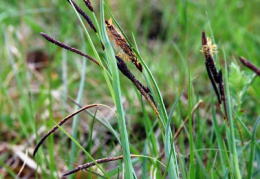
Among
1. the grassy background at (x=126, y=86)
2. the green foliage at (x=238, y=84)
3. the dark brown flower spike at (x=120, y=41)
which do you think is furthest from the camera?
the grassy background at (x=126, y=86)

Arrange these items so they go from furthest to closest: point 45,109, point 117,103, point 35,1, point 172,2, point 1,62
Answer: point 172,2, point 35,1, point 1,62, point 45,109, point 117,103

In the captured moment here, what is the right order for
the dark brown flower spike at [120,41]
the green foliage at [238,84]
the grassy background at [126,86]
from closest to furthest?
1. the dark brown flower spike at [120,41]
2. the green foliage at [238,84]
3. the grassy background at [126,86]

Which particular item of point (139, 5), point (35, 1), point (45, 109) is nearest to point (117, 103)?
point (45, 109)

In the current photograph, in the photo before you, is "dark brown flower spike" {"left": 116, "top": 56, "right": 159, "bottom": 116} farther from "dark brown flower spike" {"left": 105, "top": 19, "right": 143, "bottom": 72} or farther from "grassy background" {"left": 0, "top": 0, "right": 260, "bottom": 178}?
"grassy background" {"left": 0, "top": 0, "right": 260, "bottom": 178}

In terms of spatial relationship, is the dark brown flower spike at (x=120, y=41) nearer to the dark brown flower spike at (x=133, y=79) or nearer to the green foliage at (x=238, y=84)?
the dark brown flower spike at (x=133, y=79)

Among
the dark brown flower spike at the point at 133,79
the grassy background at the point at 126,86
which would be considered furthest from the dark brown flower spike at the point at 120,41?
the grassy background at the point at 126,86

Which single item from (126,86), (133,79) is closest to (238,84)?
(133,79)

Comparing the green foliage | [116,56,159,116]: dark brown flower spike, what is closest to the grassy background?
the green foliage

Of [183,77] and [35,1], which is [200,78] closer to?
[183,77]

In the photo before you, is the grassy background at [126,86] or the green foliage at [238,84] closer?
the green foliage at [238,84]
